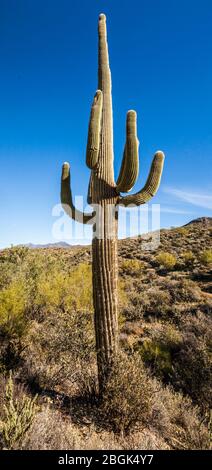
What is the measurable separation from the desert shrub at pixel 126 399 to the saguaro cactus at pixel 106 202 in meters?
0.25

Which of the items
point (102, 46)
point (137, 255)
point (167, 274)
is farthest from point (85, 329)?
point (137, 255)

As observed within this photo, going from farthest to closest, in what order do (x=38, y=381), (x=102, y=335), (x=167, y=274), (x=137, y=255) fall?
(x=137, y=255) → (x=167, y=274) → (x=38, y=381) → (x=102, y=335)

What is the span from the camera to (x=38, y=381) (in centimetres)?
468

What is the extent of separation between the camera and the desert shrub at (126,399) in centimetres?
379

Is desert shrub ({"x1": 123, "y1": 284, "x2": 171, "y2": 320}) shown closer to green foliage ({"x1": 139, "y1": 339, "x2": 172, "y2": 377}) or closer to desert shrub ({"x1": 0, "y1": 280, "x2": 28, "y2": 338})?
green foliage ({"x1": 139, "y1": 339, "x2": 172, "y2": 377})

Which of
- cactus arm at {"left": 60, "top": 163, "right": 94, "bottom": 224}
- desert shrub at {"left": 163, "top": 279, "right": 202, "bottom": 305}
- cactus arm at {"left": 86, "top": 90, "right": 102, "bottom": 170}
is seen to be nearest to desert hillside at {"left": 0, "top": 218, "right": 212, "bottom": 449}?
desert shrub at {"left": 163, "top": 279, "right": 202, "bottom": 305}

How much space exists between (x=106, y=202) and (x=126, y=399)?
300 cm

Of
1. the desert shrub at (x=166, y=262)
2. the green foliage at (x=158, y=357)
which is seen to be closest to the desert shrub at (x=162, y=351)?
the green foliage at (x=158, y=357)

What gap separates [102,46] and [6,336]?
6628 millimetres

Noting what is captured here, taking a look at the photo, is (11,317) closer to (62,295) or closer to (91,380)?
(91,380)

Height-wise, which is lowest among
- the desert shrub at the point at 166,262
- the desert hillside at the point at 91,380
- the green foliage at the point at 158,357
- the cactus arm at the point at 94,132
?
the green foliage at the point at 158,357

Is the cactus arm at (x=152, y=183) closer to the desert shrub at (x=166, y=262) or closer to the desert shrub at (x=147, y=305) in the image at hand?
the desert shrub at (x=147, y=305)

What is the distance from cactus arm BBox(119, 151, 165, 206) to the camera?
4.80 metres

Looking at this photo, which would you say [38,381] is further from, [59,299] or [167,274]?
[167,274]
